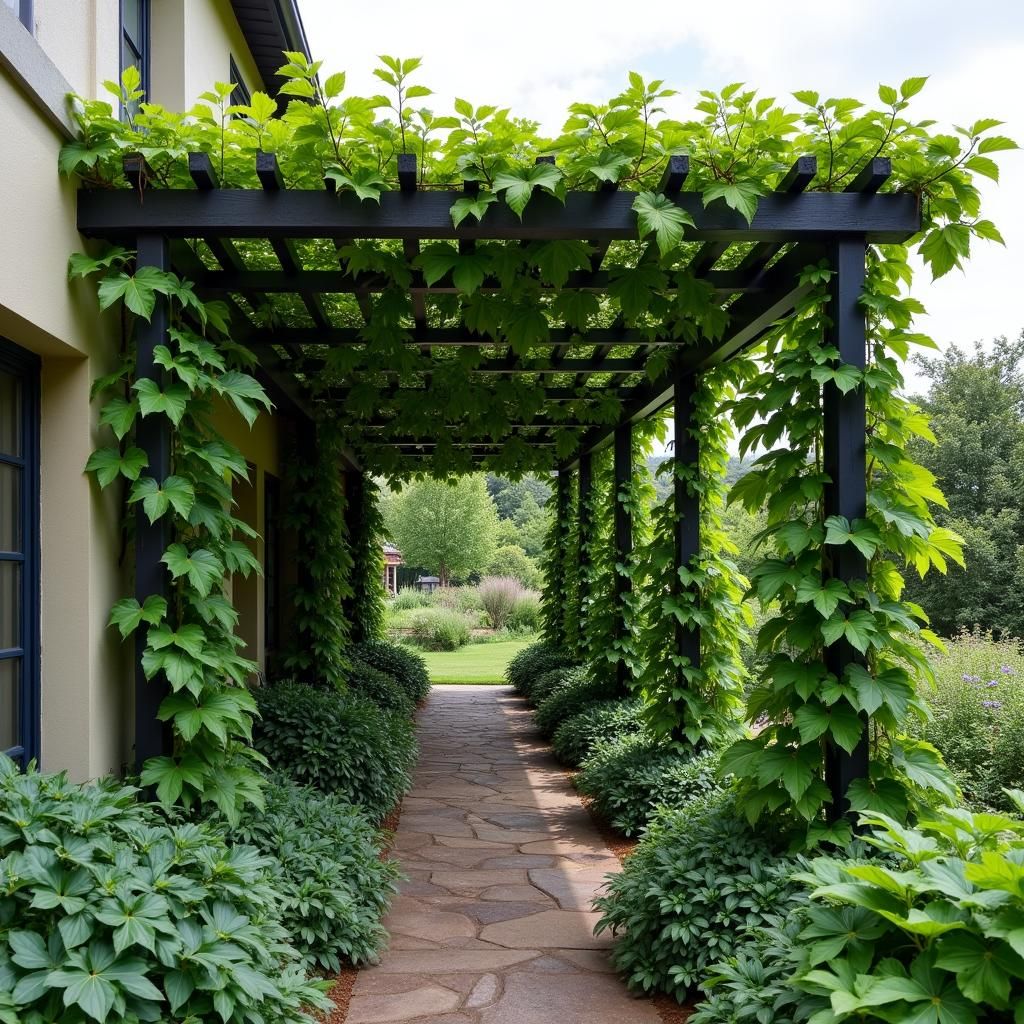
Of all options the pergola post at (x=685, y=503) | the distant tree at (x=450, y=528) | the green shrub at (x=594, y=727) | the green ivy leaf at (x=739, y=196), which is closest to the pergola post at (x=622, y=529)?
the green shrub at (x=594, y=727)

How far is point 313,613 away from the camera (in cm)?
792

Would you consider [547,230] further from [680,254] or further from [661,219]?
[680,254]

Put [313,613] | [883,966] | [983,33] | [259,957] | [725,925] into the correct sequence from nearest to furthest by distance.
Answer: [883,966], [259,957], [725,925], [313,613], [983,33]

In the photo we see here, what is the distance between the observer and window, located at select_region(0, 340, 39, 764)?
3.33 m

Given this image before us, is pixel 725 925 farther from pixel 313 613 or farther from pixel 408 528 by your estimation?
pixel 408 528

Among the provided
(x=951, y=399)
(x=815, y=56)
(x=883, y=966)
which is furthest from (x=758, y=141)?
(x=951, y=399)

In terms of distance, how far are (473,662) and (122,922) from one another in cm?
1780

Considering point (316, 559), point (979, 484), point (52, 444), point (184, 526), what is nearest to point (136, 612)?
point (184, 526)

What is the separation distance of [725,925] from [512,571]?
32726mm

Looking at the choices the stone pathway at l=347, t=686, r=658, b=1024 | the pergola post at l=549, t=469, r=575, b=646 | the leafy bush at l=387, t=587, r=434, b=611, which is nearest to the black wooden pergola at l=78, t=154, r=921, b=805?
the stone pathway at l=347, t=686, r=658, b=1024

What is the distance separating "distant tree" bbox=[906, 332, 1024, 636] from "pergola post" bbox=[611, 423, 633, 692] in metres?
17.3

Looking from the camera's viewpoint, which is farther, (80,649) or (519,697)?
(519,697)

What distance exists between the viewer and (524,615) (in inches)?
990

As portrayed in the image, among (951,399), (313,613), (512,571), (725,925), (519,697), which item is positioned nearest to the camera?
(725,925)
